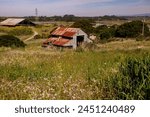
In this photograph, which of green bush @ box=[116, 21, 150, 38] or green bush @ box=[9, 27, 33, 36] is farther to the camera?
green bush @ box=[9, 27, 33, 36]

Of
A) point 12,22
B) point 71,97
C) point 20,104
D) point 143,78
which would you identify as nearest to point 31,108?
point 20,104

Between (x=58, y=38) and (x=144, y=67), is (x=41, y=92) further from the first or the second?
(x=58, y=38)

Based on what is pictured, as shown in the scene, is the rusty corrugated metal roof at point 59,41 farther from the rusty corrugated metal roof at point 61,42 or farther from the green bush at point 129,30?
the green bush at point 129,30

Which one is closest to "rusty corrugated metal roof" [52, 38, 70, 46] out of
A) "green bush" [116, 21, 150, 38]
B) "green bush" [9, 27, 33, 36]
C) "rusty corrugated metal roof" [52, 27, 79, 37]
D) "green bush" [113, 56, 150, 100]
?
"rusty corrugated metal roof" [52, 27, 79, 37]

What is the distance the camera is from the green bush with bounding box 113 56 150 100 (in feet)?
13.4

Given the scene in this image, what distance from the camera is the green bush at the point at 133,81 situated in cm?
408

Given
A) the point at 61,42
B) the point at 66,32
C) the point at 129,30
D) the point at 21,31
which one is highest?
the point at 66,32

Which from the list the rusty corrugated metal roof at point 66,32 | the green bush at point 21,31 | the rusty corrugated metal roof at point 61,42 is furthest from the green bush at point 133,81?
the green bush at point 21,31

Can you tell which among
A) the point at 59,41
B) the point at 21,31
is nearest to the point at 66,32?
the point at 59,41

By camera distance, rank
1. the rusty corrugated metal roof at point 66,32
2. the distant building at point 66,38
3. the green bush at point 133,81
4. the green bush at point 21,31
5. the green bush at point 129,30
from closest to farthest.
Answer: the green bush at point 133,81 → the distant building at point 66,38 → the rusty corrugated metal roof at point 66,32 → the green bush at point 129,30 → the green bush at point 21,31

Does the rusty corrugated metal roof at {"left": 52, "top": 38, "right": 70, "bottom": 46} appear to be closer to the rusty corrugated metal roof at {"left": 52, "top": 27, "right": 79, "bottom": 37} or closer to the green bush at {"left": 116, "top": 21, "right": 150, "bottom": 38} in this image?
the rusty corrugated metal roof at {"left": 52, "top": 27, "right": 79, "bottom": 37}

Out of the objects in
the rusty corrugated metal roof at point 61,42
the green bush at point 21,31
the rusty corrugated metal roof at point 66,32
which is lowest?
the green bush at point 21,31

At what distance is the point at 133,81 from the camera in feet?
14.9

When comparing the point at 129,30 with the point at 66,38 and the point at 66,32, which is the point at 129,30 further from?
the point at 66,38
